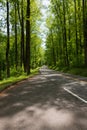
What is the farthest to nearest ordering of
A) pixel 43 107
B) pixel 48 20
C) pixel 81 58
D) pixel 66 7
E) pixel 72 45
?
pixel 48 20 < pixel 72 45 < pixel 66 7 < pixel 81 58 < pixel 43 107

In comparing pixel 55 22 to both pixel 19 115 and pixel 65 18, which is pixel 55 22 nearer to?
pixel 65 18

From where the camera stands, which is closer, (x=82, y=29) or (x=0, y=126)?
(x=0, y=126)

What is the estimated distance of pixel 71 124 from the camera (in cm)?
824

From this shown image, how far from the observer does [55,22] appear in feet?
226

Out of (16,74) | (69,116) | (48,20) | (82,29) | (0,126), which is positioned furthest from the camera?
(48,20)

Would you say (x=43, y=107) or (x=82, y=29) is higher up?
(x=82, y=29)

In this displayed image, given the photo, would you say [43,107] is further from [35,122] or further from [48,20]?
[48,20]

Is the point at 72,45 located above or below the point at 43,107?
above

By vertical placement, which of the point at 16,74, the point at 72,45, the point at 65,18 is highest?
the point at 65,18

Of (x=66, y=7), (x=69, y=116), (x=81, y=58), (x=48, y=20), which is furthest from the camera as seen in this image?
(x=48, y=20)

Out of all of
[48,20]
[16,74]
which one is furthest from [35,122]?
[48,20]

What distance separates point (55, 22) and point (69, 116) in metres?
60.4

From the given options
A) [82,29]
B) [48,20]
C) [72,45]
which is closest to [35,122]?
[82,29]

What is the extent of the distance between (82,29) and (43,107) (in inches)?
1319
